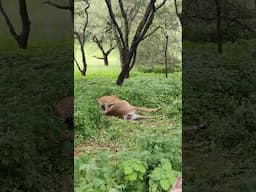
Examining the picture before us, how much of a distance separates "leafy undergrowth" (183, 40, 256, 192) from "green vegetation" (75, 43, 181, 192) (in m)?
0.13

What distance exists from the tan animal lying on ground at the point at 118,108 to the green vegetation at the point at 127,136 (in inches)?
1.5

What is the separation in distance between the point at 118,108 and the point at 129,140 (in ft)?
0.94

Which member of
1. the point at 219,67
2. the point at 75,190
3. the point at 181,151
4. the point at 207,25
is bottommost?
the point at 75,190

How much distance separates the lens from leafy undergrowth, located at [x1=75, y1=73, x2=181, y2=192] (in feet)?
15.7

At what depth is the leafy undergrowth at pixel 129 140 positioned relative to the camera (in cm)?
479

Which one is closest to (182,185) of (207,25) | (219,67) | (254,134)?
Answer: (254,134)

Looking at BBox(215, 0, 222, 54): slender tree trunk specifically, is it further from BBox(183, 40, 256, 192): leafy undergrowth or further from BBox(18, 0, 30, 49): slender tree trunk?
BBox(18, 0, 30, 49): slender tree trunk

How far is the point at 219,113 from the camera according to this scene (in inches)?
192

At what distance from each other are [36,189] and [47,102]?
2.31 ft

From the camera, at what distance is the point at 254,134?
191 inches

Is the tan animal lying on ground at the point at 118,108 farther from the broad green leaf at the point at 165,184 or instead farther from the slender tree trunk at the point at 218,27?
the slender tree trunk at the point at 218,27

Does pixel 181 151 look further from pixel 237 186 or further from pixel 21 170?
pixel 21 170

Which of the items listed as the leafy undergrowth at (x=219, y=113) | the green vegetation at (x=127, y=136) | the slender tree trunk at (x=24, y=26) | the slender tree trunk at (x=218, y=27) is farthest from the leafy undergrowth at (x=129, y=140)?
the slender tree trunk at (x=24, y=26)

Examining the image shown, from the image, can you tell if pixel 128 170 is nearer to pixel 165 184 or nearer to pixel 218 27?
pixel 165 184
